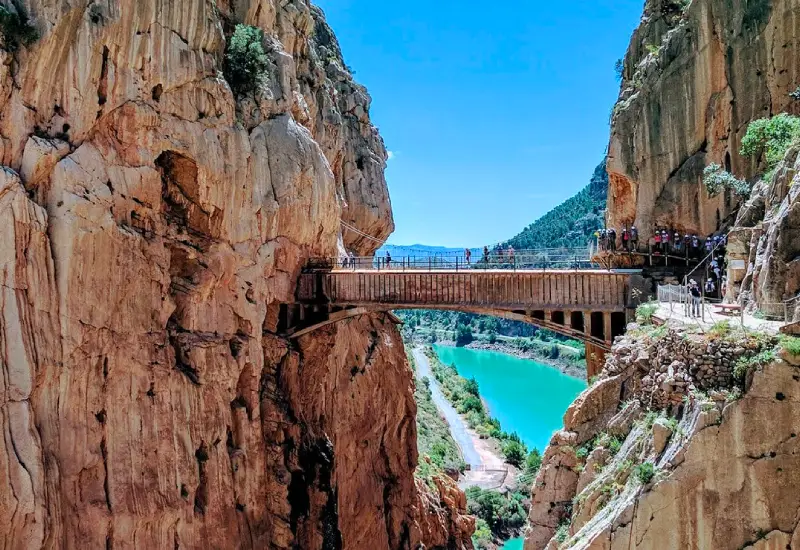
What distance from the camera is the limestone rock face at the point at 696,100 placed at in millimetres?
20688

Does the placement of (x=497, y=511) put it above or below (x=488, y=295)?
below

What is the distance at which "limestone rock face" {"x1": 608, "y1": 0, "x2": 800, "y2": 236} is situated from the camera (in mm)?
20688

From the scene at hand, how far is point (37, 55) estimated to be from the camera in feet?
56.6

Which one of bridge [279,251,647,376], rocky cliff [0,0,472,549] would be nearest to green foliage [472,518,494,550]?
rocky cliff [0,0,472,549]

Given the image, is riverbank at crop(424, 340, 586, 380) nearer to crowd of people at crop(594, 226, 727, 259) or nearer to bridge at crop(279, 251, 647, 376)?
crowd of people at crop(594, 226, 727, 259)

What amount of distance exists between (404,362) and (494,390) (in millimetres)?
70429

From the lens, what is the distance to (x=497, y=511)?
1933 inches

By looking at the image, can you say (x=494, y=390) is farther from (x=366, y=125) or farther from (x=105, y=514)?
(x=105, y=514)

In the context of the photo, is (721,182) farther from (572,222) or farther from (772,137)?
(572,222)

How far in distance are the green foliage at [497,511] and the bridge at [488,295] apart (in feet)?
89.9

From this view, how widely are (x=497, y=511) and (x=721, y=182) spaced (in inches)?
1411

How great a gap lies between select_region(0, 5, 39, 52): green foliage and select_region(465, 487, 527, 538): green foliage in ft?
137

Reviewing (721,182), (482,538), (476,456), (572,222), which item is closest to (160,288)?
(721,182)

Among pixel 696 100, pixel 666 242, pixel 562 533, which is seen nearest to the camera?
pixel 562 533
